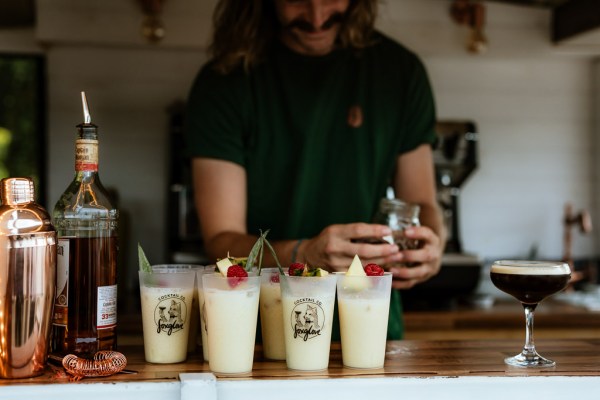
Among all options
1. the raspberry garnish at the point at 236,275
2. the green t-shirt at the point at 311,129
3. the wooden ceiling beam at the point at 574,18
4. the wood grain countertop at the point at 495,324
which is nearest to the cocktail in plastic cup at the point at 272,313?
the raspberry garnish at the point at 236,275

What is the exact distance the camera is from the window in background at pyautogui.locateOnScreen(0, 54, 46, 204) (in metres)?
4.21

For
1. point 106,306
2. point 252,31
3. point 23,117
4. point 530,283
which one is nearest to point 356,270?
point 530,283

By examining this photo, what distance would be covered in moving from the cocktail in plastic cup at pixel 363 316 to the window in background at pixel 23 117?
3.12 m

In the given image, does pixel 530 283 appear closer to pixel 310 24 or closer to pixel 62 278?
pixel 62 278

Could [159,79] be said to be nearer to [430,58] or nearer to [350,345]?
[430,58]

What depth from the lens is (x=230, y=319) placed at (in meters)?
1.36

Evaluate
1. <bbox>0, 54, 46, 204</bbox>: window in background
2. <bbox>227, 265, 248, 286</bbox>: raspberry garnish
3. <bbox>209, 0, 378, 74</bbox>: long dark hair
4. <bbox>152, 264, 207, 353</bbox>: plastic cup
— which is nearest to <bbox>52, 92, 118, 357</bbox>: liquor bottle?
<bbox>152, 264, 207, 353</bbox>: plastic cup

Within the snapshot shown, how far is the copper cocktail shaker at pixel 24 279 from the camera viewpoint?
4.22 ft

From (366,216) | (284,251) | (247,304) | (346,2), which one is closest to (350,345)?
(247,304)

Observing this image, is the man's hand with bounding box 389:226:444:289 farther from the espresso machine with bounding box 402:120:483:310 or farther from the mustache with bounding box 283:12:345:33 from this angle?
the espresso machine with bounding box 402:120:483:310

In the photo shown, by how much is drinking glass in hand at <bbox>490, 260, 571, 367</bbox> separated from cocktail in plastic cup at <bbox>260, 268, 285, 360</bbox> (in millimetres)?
418

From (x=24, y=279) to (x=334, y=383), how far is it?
1.74ft

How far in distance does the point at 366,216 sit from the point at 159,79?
2.23m

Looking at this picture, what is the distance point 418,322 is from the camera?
11.5ft
